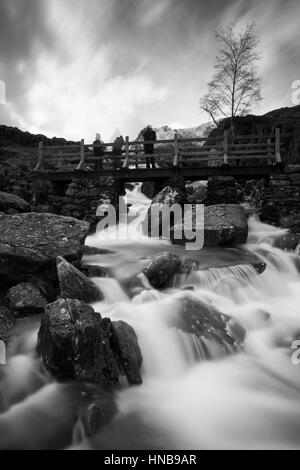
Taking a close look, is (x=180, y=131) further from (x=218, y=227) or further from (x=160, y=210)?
(x=218, y=227)

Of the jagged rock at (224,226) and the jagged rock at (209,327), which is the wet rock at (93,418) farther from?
the jagged rock at (224,226)

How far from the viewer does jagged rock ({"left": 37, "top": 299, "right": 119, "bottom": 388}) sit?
4.31 m

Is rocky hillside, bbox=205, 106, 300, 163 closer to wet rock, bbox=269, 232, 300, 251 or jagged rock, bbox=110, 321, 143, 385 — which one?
wet rock, bbox=269, 232, 300, 251

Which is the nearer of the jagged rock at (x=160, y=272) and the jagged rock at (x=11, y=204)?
the jagged rock at (x=160, y=272)

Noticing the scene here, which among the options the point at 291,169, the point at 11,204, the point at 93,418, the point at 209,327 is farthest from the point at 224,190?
the point at 93,418

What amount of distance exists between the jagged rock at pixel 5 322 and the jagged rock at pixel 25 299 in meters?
0.17

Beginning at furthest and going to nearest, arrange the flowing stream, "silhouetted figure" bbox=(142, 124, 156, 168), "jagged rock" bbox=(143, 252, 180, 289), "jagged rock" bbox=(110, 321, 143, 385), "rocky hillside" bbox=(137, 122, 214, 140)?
"rocky hillside" bbox=(137, 122, 214, 140), "silhouetted figure" bbox=(142, 124, 156, 168), "jagged rock" bbox=(143, 252, 180, 289), "jagged rock" bbox=(110, 321, 143, 385), the flowing stream

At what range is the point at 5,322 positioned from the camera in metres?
5.50

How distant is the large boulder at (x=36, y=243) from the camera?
6.63 metres

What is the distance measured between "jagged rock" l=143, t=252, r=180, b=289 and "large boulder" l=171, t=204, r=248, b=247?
139 inches

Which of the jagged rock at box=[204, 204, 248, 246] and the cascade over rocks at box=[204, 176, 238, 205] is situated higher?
the cascade over rocks at box=[204, 176, 238, 205]

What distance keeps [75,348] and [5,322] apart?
71.1 inches

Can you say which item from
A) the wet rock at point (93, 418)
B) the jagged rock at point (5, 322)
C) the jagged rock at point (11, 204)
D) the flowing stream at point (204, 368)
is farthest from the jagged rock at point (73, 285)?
the jagged rock at point (11, 204)

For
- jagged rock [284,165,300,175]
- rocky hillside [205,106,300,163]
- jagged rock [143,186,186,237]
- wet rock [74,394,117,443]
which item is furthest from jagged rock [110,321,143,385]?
rocky hillside [205,106,300,163]
